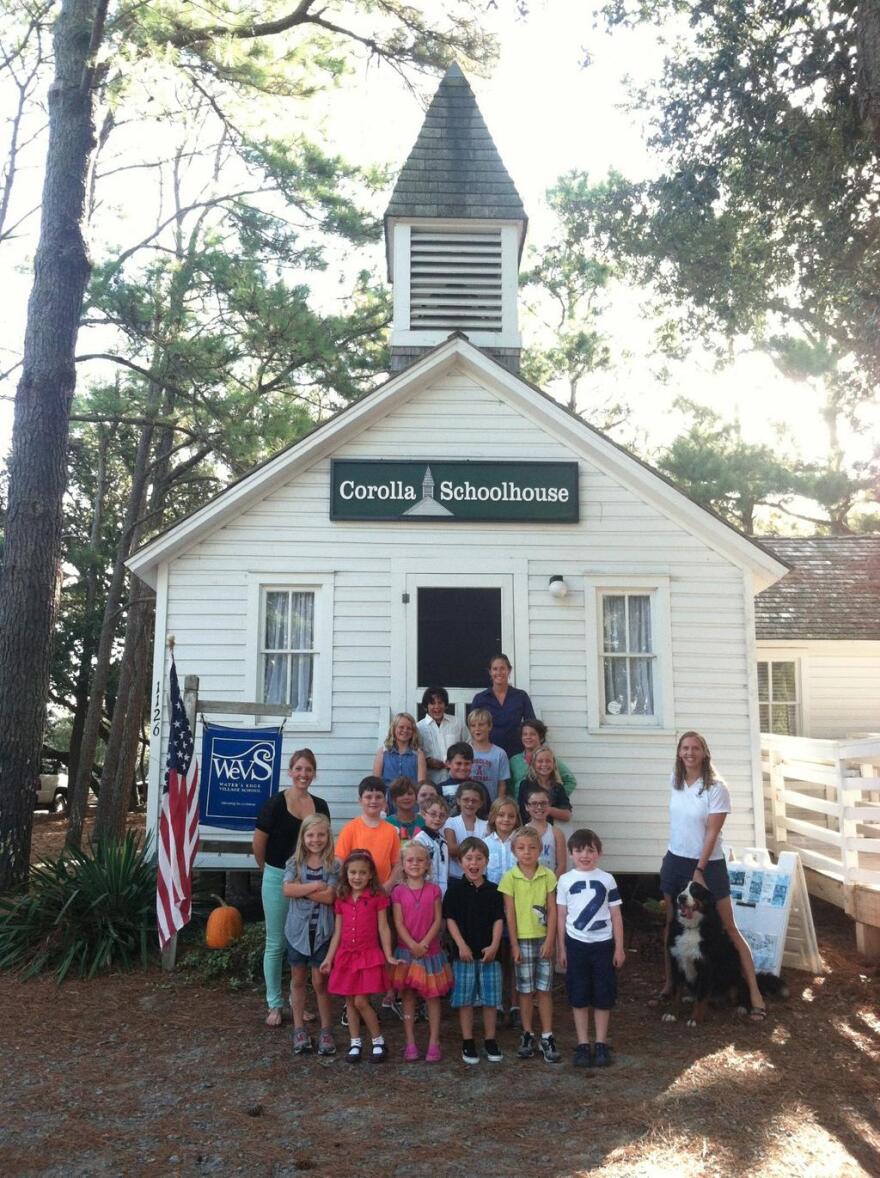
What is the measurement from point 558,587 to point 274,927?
436cm

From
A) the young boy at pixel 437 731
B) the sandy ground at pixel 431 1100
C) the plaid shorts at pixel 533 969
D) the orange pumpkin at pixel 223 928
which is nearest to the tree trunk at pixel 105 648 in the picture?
the orange pumpkin at pixel 223 928

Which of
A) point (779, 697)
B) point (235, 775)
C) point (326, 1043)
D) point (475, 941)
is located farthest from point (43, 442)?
point (779, 697)

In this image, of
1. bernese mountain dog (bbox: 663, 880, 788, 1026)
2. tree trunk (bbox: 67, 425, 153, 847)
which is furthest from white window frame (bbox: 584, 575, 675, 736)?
tree trunk (bbox: 67, 425, 153, 847)

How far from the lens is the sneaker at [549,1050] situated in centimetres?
550

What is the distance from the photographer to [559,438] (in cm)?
970

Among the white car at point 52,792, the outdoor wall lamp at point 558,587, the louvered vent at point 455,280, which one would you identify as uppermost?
the louvered vent at point 455,280

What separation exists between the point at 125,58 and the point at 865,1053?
453 inches

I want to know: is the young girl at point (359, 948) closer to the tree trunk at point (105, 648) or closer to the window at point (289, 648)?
the window at point (289, 648)

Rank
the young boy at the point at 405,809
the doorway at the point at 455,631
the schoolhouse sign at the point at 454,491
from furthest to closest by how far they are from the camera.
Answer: the schoolhouse sign at the point at 454,491 < the doorway at the point at 455,631 < the young boy at the point at 405,809

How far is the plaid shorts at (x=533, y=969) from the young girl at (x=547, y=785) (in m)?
1.17

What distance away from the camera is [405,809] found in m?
6.48

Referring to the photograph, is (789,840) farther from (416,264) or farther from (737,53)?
(737,53)

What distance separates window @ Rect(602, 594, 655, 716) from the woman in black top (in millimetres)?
3948

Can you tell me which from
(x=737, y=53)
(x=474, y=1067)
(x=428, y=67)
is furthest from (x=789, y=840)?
(x=428, y=67)
